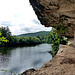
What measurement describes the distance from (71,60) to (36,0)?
3.16 m

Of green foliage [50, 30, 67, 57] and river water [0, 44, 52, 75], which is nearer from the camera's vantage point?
river water [0, 44, 52, 75]

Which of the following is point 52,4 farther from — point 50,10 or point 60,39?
point 60,39

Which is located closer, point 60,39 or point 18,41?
point 60,39

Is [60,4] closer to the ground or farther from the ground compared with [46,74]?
farther from the ground

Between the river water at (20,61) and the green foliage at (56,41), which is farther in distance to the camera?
the green foliage at (56,41)

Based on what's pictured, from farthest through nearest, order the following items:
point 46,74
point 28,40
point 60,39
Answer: point 28,40, point 60,39, point 46,74

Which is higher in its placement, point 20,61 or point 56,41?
point 56,41

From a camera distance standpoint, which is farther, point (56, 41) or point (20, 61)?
point (20, 61)

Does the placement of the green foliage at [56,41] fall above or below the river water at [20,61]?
above

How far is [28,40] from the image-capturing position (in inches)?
2665

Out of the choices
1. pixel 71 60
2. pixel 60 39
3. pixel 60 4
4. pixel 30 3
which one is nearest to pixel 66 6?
pixel 60 4

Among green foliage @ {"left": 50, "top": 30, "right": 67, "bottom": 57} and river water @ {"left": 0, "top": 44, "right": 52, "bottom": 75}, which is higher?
green foliage @ {"left": 50, "top": 30, "right": 67, "bottom": 57}

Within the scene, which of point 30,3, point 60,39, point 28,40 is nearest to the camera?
point 30,3

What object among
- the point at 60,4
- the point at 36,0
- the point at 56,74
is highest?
the point at 36,0
